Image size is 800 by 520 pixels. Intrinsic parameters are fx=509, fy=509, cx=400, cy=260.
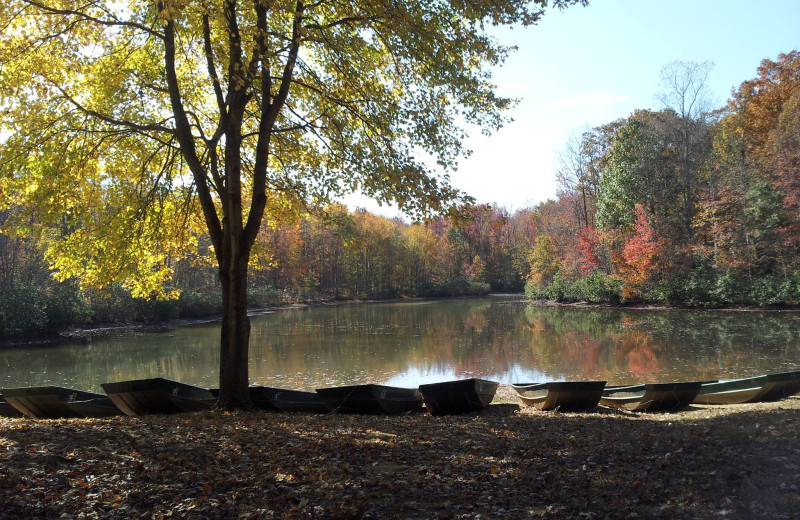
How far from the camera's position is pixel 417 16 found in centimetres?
759

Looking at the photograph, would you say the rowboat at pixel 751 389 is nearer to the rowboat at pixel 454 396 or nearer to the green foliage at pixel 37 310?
the rowboat at pixel 454 396

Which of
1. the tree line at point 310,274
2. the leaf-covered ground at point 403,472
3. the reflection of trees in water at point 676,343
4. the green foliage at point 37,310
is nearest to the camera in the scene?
the leaf-covered ground at point 403,472

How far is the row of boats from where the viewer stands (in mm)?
8797

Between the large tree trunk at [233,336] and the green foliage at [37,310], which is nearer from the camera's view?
the large tree trunk at [233,336]

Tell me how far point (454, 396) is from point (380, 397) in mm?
1370

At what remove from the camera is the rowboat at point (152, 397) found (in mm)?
8508

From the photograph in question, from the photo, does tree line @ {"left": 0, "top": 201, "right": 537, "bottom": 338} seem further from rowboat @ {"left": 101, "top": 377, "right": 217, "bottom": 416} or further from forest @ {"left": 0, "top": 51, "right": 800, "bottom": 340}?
rowboat @ {"left": 101, "top": 377, "right": 217, "bottom": 416}

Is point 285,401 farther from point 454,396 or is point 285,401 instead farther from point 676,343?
point 676,343

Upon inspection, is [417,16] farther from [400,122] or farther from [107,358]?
[107,358]

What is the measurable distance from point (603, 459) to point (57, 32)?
9.81m

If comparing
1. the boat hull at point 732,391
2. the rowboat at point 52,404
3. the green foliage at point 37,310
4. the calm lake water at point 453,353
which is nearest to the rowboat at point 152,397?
the rowboat at point 52,404

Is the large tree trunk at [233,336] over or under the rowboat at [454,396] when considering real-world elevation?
over

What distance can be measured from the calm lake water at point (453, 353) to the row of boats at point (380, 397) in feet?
13.3

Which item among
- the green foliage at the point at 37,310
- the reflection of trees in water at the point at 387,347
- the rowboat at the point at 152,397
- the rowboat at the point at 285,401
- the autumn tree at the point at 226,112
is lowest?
the reflection of trees in water at the point at 387,347
